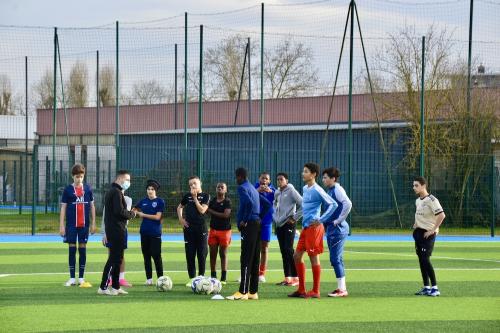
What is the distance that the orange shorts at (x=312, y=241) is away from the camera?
1374 cm

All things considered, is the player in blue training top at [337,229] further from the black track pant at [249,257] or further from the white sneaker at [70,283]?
the white sneaker at [70,283]

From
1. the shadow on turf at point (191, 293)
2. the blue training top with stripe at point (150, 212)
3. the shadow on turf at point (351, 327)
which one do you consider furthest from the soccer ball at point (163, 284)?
the shadow on turf at point (351, 327)

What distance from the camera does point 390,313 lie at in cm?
1213

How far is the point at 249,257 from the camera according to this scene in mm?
13391

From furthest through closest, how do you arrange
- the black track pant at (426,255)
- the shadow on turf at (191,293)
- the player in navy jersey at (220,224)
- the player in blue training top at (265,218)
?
1. the player in blue training top at (265,218)
2. the player in navy jersey at (220,224)
3. the black track pant at (426,255)
4. the shadow on turf at (191,293)

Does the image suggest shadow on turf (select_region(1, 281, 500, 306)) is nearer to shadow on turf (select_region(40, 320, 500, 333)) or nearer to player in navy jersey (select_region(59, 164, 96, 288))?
player in navy jersey (select_region(59, 164, 96, 288))

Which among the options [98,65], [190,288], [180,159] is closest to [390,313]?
[190,288]

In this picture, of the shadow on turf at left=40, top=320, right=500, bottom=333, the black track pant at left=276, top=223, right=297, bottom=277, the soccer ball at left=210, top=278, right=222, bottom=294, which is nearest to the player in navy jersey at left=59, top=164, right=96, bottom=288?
the soccer ball at left=210, top=278, right=222, bottom=294

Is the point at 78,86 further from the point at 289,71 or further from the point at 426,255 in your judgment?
the point at 426,255

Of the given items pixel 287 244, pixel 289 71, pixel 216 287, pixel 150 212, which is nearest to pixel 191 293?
pixel 216 287

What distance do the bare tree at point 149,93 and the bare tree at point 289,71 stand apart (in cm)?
410

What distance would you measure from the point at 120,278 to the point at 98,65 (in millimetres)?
22879

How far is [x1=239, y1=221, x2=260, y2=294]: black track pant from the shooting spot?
13406mm

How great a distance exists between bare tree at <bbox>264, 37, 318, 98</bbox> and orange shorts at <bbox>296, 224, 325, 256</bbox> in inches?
809
